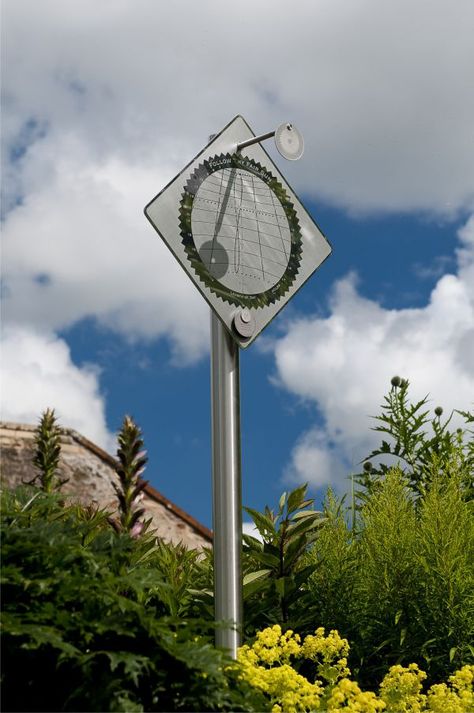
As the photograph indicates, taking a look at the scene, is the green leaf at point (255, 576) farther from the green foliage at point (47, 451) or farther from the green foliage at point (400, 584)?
the green foliage at point (47, 451)

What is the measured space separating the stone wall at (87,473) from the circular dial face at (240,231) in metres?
6.95

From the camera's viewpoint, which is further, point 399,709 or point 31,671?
point 399,709

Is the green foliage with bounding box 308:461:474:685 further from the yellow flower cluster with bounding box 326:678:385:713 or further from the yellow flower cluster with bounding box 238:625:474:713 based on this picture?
the yellow flower cluster with bounding box 326:678:385:713

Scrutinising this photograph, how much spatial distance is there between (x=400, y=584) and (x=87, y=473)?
690 cm

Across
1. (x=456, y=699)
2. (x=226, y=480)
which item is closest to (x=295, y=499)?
(x=226, y=480)

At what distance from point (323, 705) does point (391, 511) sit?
4.55ft

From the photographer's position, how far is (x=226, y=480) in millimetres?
3787

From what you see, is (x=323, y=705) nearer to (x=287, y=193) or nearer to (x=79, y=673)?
(x=79, y=673)

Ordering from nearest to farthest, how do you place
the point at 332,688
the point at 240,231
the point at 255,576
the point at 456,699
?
1. the point at 456,699
2. the point at 332,688
3. the point at 240,231
4. the point at 255,576

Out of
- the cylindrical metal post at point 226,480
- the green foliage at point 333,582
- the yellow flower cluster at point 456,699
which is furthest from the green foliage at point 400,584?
the cylindrical metal post at point 226,480

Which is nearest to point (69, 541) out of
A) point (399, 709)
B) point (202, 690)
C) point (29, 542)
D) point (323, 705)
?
point (29, 542)

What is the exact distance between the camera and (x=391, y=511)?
4.61 metres

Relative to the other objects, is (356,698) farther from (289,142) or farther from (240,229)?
(289,142)

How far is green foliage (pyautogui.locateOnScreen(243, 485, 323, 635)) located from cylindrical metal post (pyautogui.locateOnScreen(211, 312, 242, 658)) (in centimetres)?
79
